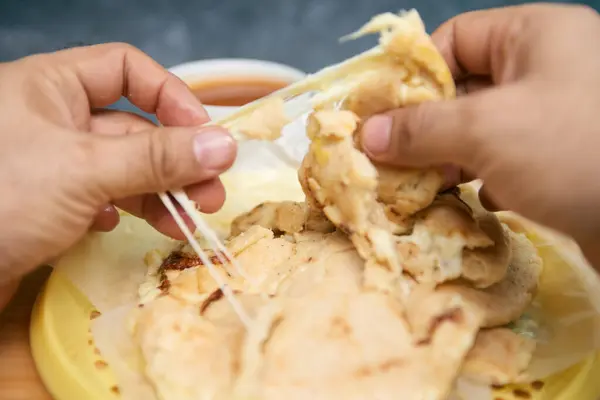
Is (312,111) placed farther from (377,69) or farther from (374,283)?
(374,283)

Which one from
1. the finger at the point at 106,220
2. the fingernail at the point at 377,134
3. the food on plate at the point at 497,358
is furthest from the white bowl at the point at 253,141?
the food on plate at the point at 497,358

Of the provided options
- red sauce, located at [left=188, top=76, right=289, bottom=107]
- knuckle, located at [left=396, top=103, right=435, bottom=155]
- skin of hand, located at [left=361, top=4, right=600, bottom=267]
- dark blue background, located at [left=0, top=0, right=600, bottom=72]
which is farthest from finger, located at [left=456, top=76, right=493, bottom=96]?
dark blue background, located at [left=0, top=0, right=600, bottom=72]

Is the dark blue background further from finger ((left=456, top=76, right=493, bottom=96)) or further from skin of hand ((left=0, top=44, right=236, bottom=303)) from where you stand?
skin of hand ((left=0, top=44, right=236, bottom=303))

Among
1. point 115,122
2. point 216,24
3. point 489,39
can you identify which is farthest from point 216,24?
point 489,39

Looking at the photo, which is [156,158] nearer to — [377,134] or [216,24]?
[377,134]

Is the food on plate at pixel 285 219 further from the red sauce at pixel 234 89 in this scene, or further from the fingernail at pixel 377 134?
the red sauce at pixel 234 89

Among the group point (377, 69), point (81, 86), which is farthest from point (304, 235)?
point (81, 86)
